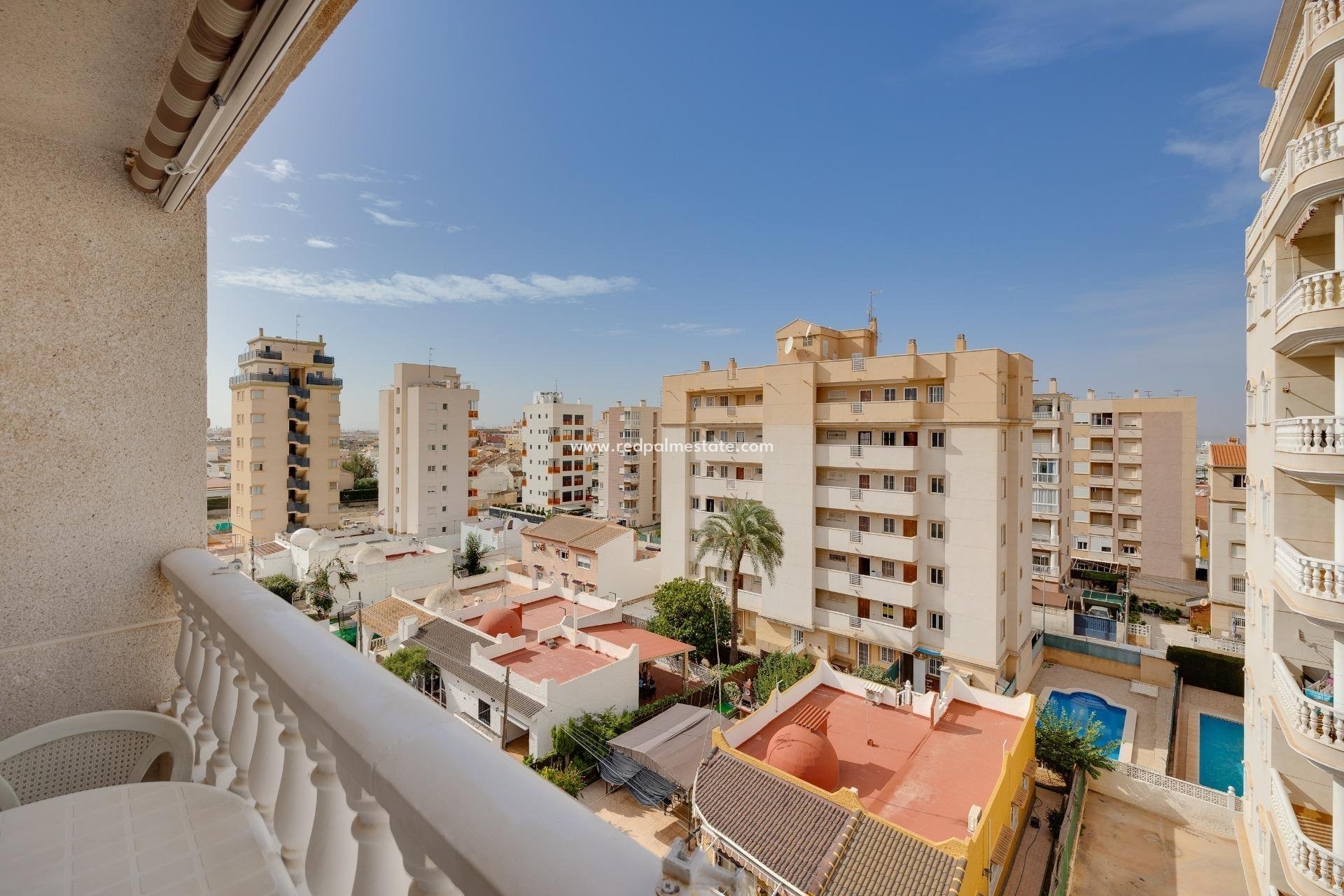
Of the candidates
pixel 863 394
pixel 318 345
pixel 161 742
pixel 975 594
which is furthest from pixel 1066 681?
pixel 318 345

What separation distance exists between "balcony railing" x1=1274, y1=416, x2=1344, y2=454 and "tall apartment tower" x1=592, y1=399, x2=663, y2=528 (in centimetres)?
2636

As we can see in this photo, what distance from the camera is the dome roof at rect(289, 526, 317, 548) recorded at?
1748cm

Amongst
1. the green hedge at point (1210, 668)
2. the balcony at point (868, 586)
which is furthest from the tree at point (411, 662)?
the green hedge at point (1210, 668)

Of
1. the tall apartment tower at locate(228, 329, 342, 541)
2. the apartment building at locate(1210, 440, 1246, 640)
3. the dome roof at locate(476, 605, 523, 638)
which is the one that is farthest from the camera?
the tall apartment tower at locate(228, 329, 342, 541)

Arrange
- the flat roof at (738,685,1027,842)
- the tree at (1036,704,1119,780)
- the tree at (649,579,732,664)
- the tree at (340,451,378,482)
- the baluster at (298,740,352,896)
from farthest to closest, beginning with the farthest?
the tree at (340,451,378,482) < the tree at (649,579,732,664) < the tree at (1036,704,1119,780) < the flat roof at (738,685,1027,842) < the baluster at (298,740,352,896)

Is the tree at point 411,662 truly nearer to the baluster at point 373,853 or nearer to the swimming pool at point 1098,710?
the baluster at point 373,853

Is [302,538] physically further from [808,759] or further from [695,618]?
[808,759]

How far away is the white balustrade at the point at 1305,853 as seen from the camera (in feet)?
14.9

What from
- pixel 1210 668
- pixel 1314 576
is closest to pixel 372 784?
pixel 1314 576

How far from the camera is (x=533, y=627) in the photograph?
41.6ft

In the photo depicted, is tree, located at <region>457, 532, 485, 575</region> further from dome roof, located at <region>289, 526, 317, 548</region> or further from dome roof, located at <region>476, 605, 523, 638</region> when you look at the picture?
dome roof, located at <region>476, 605, 523, 638</region>

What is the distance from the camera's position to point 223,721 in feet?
5.05

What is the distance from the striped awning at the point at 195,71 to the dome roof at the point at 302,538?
1864 cm

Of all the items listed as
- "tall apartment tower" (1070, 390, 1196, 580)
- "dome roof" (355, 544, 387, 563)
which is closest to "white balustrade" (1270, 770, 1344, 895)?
"dome roof" (355, 544, 387, 563)
